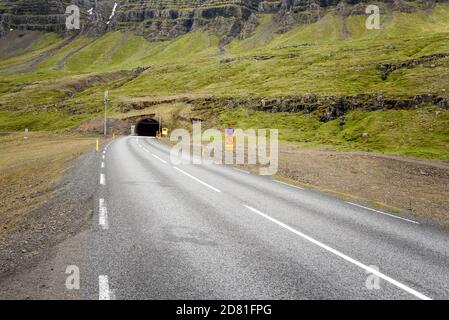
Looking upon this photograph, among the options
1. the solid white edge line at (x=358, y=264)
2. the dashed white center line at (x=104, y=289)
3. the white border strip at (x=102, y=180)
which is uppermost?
the white border strip at (x=102, y=180)

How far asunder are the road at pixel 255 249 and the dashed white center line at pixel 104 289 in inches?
0.6

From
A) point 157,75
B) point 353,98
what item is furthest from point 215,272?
point 157,75

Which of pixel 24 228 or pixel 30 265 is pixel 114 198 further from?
pixel 30 265

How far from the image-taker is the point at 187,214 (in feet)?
36.8

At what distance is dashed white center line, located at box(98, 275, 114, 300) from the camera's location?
569cm

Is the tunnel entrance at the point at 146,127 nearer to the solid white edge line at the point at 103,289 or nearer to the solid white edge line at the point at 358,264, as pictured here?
the solid white edge line at the point at 358,264

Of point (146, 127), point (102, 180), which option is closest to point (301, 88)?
point (146, 127)

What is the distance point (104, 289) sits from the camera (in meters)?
5.95

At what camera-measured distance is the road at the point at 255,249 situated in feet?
20.6

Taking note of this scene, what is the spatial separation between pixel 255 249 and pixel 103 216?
15.8ft

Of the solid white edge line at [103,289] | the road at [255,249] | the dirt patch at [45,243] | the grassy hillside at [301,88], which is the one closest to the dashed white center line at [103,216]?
the road at [255,249]

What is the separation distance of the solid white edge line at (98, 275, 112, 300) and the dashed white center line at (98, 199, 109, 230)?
122 inches

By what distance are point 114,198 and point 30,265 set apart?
5.94 metres
